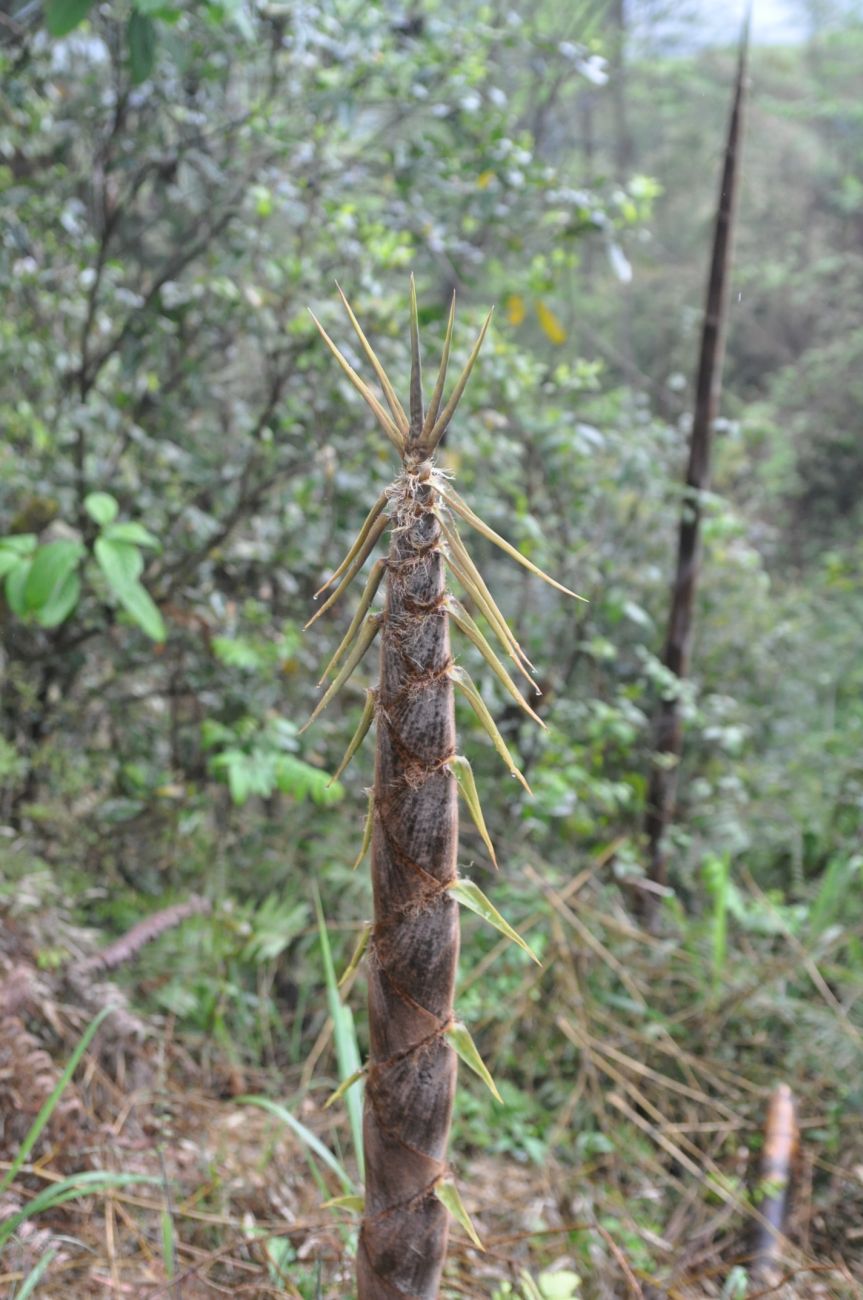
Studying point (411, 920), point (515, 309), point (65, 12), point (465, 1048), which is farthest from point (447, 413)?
point (515, 309)

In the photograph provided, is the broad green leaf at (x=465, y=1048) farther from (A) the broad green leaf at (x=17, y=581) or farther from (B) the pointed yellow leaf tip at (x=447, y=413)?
(A) the broad green leaf at (x=17, y=581)

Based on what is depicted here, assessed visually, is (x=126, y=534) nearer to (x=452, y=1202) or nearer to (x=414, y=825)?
(x=414, y=825)

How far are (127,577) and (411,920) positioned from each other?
134 centimetres

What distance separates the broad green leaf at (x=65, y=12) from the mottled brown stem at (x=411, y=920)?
1.35 meters

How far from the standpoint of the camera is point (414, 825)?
0.99 metres

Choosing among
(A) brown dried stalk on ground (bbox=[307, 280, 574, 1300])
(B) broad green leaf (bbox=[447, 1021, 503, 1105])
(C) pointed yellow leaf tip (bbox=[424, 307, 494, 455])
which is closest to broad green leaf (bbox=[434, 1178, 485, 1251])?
(A) brown dried stalk on ground (bbox=[307, 280, 574, 1300])

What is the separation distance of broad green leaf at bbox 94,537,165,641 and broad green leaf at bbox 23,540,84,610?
0.22 ft

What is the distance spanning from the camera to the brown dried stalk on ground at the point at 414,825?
0.94 meters

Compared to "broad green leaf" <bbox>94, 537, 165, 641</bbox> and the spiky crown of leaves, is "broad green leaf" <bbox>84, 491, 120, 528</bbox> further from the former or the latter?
the spiky crown of leaves

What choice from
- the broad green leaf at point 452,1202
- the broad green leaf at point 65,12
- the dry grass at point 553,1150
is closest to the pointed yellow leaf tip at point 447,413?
the broad green leaf at point 452,1202

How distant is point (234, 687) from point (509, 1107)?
1.37m

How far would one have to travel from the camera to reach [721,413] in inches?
358

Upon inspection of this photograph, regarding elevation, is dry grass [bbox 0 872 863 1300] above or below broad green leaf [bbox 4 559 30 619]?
below

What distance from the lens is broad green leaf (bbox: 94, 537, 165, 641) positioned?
6.86 ft
